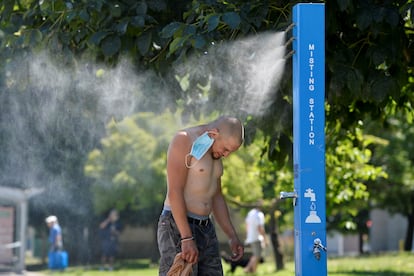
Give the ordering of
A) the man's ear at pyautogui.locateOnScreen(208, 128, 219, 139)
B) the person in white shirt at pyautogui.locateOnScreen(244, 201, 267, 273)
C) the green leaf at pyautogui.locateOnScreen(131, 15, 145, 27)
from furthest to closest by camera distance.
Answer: the person in white shirt at pyautogui.locateOnScreen(244, 201, 267, 273) → the green leaf at pyautogui.locateOnScreen(131, 15, 145, 27) → the man's ear at pyautogui.locateOnScreen(208, 128, 219, 139)

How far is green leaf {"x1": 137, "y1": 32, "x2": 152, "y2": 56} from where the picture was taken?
753 cm

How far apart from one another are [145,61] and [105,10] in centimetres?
78

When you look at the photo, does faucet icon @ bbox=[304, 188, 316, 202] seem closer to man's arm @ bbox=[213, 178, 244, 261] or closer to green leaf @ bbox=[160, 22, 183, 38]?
man's arm @ bbox=[213, 178, 244, 261]

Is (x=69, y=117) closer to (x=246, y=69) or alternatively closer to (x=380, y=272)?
(x=246, y=69)

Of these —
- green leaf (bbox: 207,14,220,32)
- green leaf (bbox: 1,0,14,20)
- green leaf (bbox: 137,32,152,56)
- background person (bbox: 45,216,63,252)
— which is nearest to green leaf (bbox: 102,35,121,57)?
green leaf (bbox: 137,32,152,56)

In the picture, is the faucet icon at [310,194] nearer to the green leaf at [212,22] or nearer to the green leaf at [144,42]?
the green leaf at [212,22]

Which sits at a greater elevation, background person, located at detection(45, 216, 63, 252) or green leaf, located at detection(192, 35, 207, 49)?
green leaf, located at detection(192, 35, 207, 49)

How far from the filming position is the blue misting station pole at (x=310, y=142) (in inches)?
219

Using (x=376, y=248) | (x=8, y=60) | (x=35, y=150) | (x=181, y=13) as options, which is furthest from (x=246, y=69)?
(x=376, y=248)

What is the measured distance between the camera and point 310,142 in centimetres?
557

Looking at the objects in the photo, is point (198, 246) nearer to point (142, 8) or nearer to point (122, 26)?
point (122, 26)

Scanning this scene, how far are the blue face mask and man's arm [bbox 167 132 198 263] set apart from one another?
41 millimetres

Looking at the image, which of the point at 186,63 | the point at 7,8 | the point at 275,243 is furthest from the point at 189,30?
the point at 275,243

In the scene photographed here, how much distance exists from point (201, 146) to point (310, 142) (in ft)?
2.95
